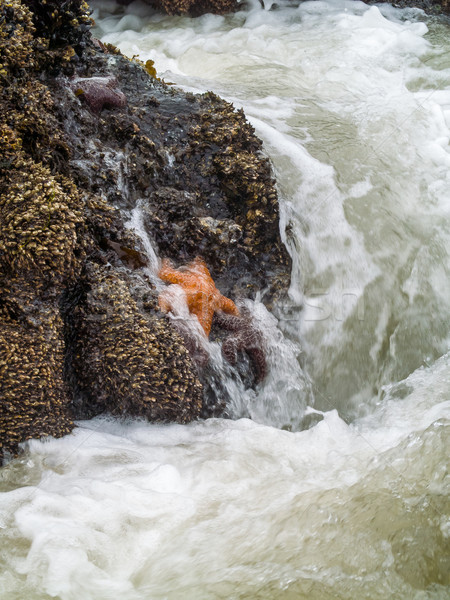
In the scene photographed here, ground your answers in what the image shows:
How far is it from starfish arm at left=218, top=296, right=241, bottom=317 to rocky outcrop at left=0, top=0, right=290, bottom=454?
17 cm

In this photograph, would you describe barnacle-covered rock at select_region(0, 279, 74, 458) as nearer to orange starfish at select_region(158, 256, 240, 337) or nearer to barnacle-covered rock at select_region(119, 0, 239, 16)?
orange starfish at select_region(158, 256, 240, 337)

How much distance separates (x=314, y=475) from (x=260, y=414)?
0.85 metres

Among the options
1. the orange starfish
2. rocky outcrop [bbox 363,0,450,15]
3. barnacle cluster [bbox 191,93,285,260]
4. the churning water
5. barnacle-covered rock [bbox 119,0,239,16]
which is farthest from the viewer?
rocky outcrop [bbox 363,0,450,15]

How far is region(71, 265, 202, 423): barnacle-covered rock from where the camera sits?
3.74m

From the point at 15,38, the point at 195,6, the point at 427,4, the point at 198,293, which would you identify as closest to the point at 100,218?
the point at 198,293

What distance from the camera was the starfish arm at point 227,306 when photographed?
4.32m

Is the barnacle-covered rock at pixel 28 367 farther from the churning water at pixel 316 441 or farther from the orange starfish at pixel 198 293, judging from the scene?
the orange starfish at pixel 198 293

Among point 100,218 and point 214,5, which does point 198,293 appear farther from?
point 214,5

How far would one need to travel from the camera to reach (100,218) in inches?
158

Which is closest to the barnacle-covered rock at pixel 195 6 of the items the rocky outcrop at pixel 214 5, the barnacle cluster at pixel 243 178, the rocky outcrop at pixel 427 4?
the rocky outcrop at pixel 214 5

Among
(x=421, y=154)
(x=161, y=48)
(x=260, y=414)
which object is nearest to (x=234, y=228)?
(x=260, y=414)

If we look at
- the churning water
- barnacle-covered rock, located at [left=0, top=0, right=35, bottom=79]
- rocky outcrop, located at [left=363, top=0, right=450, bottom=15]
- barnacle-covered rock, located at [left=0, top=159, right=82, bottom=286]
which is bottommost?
the churning water

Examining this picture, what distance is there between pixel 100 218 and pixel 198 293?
0.87m

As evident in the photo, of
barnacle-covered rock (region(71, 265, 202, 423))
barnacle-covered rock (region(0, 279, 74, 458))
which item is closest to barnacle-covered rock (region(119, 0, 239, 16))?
barnacle-covered rock (region(71, 265, 202, 423))
